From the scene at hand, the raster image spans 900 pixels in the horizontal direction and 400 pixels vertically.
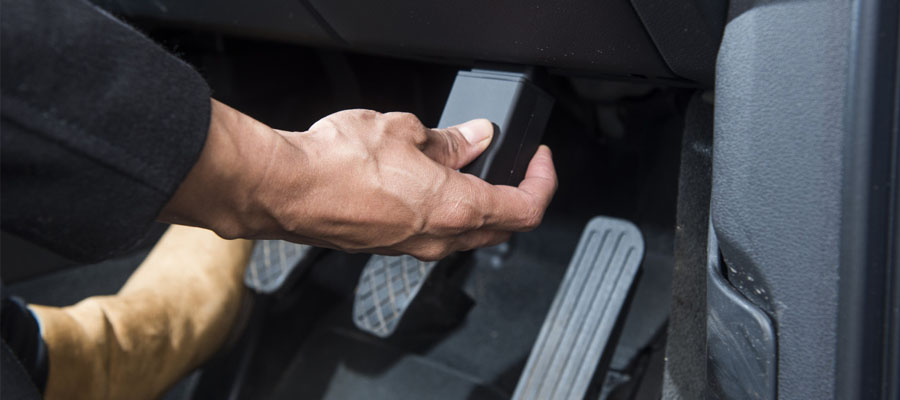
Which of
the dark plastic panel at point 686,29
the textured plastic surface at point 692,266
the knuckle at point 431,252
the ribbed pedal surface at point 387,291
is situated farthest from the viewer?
the ribbed pedal surface at point 387,291

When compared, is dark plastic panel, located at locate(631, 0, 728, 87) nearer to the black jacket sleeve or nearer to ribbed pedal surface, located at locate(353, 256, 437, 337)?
the black jacket sleeve

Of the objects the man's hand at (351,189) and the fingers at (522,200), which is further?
the fingers at (522,200)

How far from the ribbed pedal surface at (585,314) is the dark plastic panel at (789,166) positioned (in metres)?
0.34

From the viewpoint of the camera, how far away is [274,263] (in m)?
1.03

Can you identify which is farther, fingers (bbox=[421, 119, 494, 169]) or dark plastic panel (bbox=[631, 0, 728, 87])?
fingers (bbox=[421, 119, 494, 169])

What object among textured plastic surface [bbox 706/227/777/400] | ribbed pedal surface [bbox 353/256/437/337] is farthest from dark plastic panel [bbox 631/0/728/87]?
ribbed pedal surface [bbox 353/256/437/337]

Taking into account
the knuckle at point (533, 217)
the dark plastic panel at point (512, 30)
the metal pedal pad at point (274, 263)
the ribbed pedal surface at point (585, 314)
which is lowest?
the metal pedal pad at point (274, 263)

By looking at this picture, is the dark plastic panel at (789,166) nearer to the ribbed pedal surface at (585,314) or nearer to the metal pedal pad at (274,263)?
the ribbed pedal surface at (585,314)

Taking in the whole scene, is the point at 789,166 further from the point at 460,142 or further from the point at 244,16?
the point at 244,16

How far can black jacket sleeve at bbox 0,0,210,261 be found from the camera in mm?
365

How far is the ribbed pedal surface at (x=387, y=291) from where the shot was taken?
0.94m

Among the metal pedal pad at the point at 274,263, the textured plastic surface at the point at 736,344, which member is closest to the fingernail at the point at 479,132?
the textured plastic surface at the point at 736,344

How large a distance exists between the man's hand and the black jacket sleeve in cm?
3

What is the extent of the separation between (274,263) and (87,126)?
661 mm
